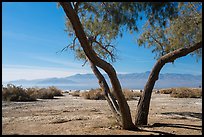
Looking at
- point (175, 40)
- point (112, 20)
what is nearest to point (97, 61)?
point (112, 20)

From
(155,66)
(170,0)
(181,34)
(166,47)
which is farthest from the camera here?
(166,47)

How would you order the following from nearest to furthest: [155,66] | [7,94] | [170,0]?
1. [170,0]
2. [155,66]
3. [7,94]

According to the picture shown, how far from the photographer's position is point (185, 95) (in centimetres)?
2802

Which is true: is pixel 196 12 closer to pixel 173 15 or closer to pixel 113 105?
pixel 173 15

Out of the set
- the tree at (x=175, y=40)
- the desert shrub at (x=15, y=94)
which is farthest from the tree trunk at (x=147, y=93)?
the desert shrub at (x=15, y=94)

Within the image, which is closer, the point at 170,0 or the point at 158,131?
the point at 170,0

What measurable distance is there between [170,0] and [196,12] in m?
3.59

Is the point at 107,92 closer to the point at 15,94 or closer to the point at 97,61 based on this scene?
the point at 97,61

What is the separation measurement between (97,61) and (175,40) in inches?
196

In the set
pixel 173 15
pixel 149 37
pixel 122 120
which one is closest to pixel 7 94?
pixel 149 37

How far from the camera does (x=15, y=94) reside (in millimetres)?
22375

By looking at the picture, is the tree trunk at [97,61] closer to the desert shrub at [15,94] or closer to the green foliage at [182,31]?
the green foliage at [182,31]

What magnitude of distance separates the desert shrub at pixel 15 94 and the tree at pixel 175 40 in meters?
12.6

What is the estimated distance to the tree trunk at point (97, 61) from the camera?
306 inches
